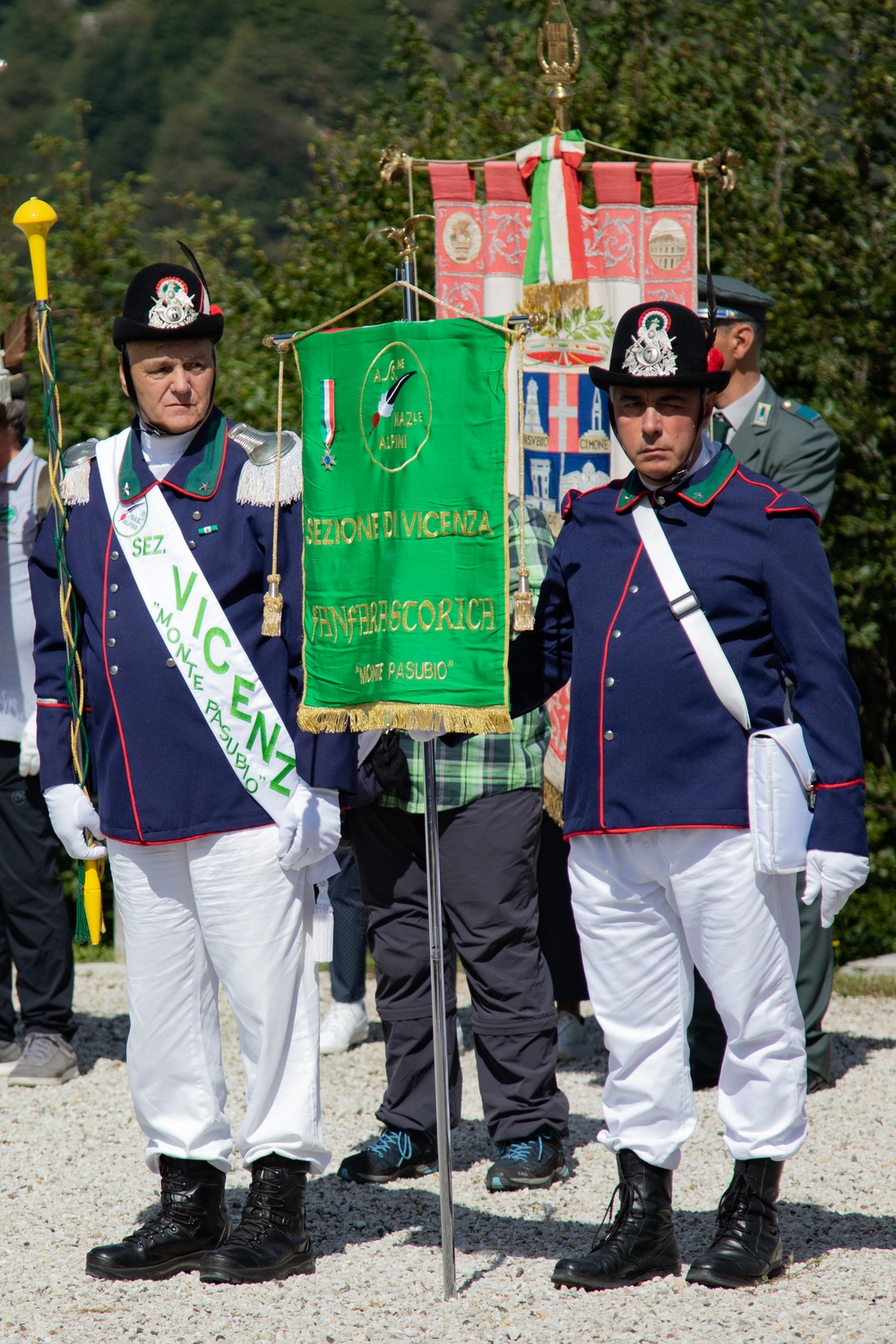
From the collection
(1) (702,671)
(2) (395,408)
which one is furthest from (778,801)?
(2) (395,408)

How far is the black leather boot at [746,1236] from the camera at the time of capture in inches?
141

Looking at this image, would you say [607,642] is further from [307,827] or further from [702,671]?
[307,827]

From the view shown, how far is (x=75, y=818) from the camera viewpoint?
392cm

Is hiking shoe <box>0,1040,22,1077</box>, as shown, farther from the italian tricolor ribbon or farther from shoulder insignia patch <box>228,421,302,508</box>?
the italian tricolor ribbon

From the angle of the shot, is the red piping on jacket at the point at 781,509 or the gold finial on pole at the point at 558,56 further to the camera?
the gold finial on pole at the point at 558,56

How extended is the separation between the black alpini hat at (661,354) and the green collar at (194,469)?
894 millimetres

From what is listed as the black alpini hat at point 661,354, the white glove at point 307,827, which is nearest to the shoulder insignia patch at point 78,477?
the white glove at point 307,827

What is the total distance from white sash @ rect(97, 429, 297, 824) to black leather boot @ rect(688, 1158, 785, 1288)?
1.31 metres

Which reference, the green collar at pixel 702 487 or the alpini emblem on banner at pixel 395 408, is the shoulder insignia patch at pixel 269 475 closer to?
the alpini emblem on banner at pixel 395 408

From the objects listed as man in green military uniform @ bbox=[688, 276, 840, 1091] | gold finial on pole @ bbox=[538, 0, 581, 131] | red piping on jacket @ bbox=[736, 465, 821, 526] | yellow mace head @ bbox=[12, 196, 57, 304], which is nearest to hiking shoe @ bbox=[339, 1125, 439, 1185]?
man in green military uniform @ bbox=[688, 276, 840, 1091]

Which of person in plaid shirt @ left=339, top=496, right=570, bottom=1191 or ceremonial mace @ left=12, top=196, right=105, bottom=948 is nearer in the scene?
ceremonial mace @ left=12, top=196, right=105, bottom=948

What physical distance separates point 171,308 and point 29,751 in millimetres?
2312

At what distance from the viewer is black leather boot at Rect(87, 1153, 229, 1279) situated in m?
3.77

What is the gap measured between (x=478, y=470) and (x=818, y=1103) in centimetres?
272
